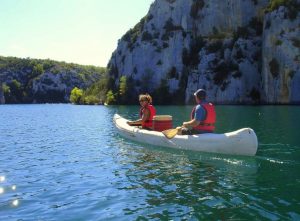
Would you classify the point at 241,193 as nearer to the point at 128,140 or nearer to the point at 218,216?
the point at 218,216

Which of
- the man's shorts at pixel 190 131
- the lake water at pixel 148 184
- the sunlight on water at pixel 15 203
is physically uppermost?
the man's shorts at pixel 190 131

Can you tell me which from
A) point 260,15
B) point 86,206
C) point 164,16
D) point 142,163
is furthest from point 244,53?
point 86,206

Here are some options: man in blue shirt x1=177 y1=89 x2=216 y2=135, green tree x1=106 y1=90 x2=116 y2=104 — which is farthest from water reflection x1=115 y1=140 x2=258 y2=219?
green tree x1=106 y1=90 x2=116 y2=104

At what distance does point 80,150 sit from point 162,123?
189 inches

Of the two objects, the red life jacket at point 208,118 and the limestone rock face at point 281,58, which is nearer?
the red life jacket at point 208,118

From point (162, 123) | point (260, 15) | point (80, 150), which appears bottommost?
point (80, 150)

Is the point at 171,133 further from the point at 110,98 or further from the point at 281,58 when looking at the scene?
the point at 110,98

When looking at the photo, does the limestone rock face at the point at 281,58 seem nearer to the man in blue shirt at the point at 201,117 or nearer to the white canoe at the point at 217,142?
the white canoe at the point at 217,142

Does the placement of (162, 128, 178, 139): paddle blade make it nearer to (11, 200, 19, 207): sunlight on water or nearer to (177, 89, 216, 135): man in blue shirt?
(177, 89, 216, 135): man in blue shirt

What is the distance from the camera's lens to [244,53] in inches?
3585

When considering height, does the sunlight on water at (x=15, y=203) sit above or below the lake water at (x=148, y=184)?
below

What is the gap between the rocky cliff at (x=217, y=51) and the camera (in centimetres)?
8038

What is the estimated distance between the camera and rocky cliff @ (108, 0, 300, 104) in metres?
80.4

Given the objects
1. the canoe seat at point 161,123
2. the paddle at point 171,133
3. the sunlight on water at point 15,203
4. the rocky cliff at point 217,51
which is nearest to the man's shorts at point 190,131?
the paddle at point 171,133
